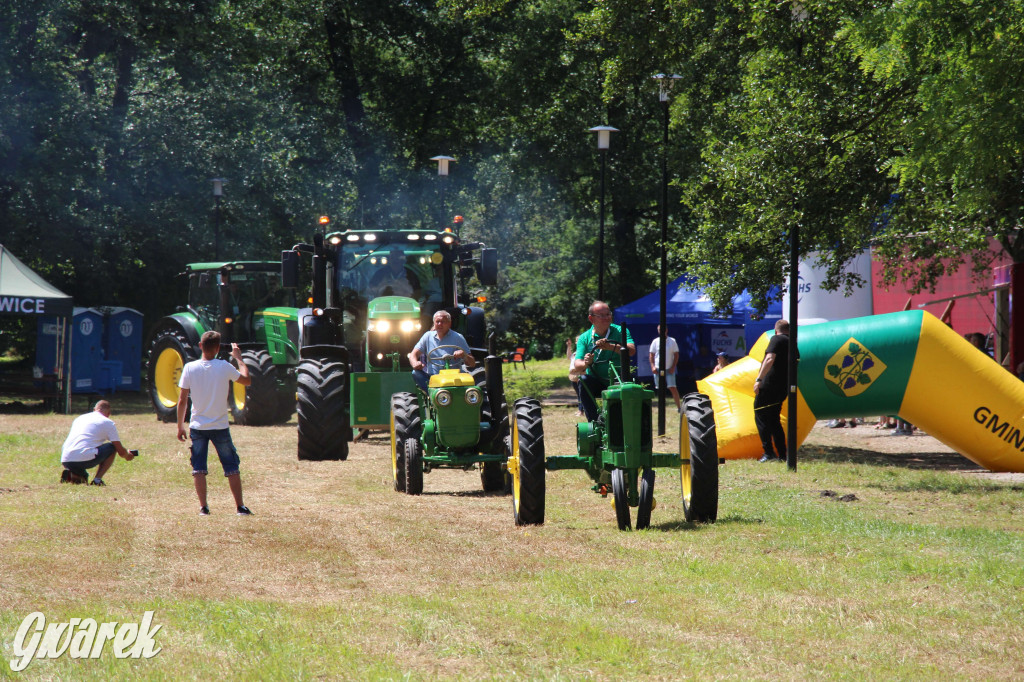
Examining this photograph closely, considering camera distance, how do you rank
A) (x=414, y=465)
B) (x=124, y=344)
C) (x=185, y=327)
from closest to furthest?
(x=414, y=465)
(x=185, y=327)
(x=124, y=344)

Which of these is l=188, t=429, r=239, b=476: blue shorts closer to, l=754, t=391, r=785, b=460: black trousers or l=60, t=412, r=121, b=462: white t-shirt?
l=60, t=412, r=121, b=462: white t-shirt

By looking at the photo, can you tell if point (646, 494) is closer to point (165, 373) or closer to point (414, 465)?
point (414, 465)

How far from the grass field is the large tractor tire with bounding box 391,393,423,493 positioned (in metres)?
0.23

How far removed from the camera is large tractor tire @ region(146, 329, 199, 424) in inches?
851

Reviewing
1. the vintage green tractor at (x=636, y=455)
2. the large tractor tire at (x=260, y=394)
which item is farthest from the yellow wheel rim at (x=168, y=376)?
the vintage green tractor at (x=636, y=455)

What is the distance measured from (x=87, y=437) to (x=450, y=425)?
166 inches

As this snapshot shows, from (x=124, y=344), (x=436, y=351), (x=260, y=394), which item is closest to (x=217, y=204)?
(x=124, y=344)

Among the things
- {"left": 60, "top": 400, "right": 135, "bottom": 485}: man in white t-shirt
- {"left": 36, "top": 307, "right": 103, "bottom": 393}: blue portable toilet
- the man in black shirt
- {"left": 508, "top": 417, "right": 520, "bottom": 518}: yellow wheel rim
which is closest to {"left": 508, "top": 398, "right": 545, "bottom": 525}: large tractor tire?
{"left": 508, "top": 417, "right": 520, "bottom": 518}: yellow wheel rim

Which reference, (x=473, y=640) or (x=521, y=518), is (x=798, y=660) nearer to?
(x=473, y=640)

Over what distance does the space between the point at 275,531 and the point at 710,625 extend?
428cm

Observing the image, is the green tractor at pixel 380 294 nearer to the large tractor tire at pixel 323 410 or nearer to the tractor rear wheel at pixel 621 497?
the large tractor tire at pixel 323 410

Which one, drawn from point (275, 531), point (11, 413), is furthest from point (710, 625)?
point (11, 413)

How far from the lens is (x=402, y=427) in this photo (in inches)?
448

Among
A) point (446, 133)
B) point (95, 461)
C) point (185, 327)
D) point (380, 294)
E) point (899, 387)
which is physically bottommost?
point (95, 461)
